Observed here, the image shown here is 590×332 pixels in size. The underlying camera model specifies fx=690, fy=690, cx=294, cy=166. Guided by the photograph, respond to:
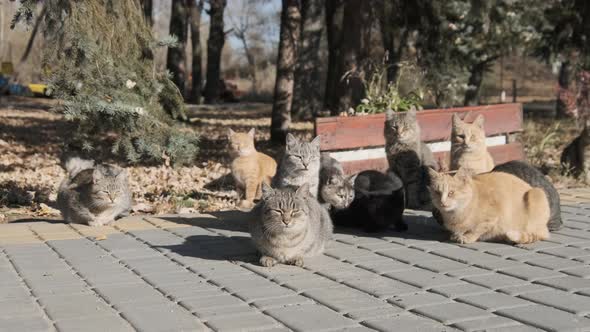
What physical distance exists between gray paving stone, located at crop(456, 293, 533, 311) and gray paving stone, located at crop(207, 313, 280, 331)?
1298 millimetres

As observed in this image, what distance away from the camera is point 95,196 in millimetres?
6977

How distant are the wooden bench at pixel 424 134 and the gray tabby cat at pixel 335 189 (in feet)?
4.30

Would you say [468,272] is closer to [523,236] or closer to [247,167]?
[523,236]

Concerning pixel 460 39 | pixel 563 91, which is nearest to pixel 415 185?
pixel 460 39

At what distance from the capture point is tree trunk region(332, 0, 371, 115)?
43.1 feet

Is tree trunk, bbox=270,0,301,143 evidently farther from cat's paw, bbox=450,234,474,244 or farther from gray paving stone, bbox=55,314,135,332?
gray paving stone, bbox=55,314,135,332

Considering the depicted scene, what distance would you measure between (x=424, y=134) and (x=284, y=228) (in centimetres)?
448

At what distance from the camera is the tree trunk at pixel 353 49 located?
13.1 meters

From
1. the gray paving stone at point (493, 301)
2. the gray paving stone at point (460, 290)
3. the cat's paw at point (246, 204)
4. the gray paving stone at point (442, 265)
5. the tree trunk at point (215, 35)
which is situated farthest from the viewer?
the tree trunk at point (215, 35)

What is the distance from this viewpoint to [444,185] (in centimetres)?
596

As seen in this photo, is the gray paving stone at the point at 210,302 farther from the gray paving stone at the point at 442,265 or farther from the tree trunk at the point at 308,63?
the tree trunk at the point at 308,63

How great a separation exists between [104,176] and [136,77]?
1242 mm

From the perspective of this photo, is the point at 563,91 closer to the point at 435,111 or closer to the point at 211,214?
the point at 435,111

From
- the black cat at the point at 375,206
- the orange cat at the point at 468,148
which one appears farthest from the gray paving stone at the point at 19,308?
the orange cat at the point at 468,148
